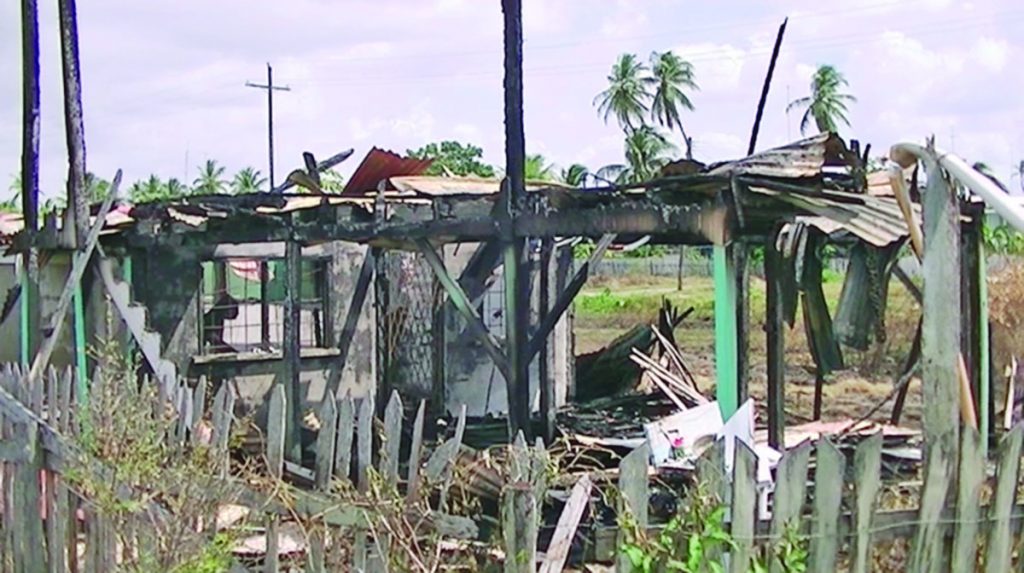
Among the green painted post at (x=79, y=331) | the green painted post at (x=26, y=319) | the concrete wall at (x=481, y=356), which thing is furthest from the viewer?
the concrete wall at (x=481, y=356)

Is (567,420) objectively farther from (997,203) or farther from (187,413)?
(997,203)

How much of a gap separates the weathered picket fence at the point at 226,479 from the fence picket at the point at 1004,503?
5.41 ft

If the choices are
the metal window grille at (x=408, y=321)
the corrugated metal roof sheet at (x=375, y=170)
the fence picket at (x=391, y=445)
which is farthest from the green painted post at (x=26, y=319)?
the fence picket at (x=391, y=445)

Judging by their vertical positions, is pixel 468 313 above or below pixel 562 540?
above

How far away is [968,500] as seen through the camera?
386 centimetres

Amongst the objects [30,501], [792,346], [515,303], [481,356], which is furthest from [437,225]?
[792,346]

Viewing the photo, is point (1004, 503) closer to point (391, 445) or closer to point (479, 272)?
point (391, 445)

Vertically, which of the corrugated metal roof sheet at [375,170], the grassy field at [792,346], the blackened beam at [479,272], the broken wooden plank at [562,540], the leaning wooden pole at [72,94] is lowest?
the grassy field at [792,346]

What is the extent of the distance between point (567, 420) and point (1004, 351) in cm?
744

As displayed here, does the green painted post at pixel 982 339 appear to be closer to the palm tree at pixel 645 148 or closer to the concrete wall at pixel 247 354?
the concrete wall at pixel 247 354

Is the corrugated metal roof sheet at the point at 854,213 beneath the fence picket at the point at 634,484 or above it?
above

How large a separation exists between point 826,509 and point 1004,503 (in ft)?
2.46

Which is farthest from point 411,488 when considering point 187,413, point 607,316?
point 607,316

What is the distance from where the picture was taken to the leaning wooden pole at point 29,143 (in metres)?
13.3
